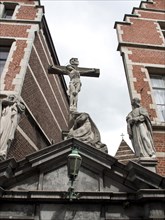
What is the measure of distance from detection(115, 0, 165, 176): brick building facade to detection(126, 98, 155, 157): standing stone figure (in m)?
1.00

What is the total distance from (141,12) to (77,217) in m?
10.9

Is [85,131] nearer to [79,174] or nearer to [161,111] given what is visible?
[79,174]

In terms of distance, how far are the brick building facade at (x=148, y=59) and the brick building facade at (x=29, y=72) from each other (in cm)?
383

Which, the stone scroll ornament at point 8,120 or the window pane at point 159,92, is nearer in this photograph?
the stone scroll ornament at point 8,120

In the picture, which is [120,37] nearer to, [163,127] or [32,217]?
[163,127]

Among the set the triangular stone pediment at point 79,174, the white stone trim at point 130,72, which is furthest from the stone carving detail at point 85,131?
the white stone trim at point 130,72

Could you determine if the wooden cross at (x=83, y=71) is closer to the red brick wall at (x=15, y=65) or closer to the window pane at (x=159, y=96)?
the red brick wall at (x=15, y=65)

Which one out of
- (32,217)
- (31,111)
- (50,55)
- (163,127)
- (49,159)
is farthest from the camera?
(50,55)

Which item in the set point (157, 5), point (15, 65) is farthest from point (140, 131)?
point (157, 5)

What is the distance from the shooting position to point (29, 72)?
9852 millimetres

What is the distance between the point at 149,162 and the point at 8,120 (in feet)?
12.7

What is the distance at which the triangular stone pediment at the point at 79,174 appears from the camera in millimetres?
5375

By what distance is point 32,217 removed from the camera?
4980mm

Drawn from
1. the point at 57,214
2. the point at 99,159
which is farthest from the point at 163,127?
the point at 57,214
